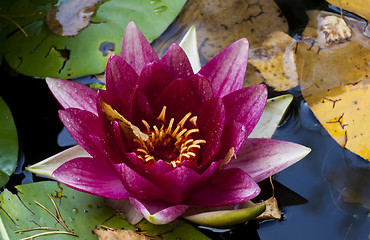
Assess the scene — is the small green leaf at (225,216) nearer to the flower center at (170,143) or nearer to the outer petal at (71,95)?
the flower center at (170,143)

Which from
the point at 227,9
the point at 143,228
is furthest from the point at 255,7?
the point at 143,228

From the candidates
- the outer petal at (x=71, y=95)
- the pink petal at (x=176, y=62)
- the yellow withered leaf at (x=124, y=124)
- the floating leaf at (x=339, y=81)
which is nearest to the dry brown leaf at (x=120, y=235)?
the yellow withered leaf at (x=124, y=124)

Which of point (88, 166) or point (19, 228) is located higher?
point (88, 166)

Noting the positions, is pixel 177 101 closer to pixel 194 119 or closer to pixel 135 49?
pixel 194 119

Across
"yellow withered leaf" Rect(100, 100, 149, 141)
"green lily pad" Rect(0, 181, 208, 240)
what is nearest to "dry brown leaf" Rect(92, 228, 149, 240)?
"green lily pad" Rect(0, 181, 208, 240)

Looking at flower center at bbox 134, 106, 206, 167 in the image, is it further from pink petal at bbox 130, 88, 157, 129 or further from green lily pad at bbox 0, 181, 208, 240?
green lily pad at bbox 0, 181, 208, 240

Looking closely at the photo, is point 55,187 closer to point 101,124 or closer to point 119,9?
point 101,124
